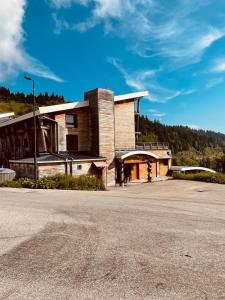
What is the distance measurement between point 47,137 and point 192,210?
68.4 feet

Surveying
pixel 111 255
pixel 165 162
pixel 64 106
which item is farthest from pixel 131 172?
pixel 111 255

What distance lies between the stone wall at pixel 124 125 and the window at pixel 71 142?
203 inches

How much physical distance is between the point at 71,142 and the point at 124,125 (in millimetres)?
7317

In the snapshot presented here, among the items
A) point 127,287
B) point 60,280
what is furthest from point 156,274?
point 60,280

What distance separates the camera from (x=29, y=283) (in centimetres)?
460

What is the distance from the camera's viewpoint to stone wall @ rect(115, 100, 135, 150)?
32688 millimetres

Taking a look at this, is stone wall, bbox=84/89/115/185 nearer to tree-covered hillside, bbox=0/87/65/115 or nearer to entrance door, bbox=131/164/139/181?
entrance door, bbox=131/164/139/181

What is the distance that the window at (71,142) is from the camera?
29695 mm

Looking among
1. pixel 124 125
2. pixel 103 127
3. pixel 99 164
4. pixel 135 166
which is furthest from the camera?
pixel 124 125

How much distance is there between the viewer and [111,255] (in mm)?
5820

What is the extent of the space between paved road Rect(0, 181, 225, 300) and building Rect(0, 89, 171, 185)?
52.9ft

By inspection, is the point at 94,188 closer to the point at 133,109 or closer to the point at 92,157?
the point at 92,157

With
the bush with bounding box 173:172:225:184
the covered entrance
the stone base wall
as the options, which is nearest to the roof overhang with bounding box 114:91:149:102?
the covered entrance

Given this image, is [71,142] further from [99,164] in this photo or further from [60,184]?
[60,184]
